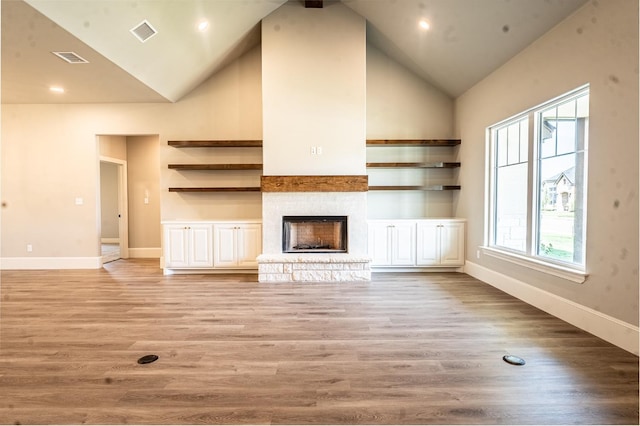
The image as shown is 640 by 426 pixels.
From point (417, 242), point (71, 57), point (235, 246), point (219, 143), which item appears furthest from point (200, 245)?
→ point (417, 242)

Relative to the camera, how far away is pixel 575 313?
113 inches

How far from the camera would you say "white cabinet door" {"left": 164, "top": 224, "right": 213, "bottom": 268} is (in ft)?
16.1

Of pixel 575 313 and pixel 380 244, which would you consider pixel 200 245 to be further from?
pixel 575 313

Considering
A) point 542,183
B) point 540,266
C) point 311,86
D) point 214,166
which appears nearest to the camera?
point 540,266

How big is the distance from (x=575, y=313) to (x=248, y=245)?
407 cm

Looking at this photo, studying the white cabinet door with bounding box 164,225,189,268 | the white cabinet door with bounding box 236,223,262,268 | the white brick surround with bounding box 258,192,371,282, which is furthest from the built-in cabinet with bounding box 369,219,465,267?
the white cabinet door with bounding box 164,225,189,268

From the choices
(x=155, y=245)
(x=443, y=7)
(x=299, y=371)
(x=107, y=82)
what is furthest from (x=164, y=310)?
(x=443, y=7)

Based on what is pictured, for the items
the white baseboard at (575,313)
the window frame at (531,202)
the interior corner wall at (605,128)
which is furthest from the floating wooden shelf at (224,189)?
the interior corner wall at (605,128)

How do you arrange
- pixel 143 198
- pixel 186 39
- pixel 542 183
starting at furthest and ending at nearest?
pixel 143 198
pixel 186 39
pixel 542 183

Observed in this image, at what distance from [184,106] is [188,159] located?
0.91 m

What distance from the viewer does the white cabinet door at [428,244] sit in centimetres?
496

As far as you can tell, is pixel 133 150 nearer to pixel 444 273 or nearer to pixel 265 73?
pixel 265 73

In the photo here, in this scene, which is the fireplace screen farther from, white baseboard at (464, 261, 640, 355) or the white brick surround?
white baseboard at (464, 261, 640, 355)

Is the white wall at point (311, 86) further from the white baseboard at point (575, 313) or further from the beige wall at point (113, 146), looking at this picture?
the beige wall at point (113, 146)
